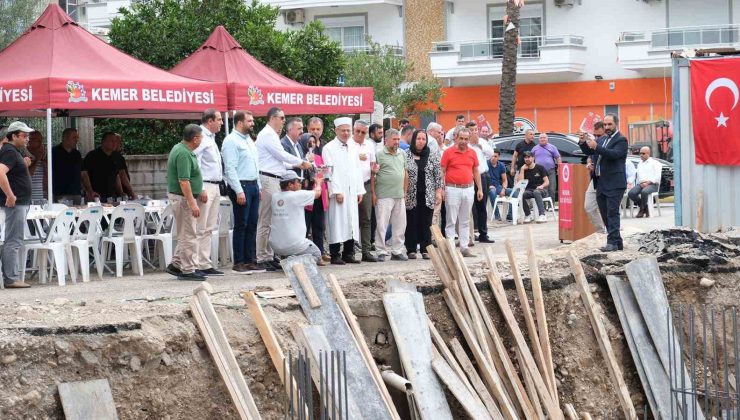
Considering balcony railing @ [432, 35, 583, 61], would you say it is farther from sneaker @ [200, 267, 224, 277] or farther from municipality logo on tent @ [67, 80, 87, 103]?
sneaker @ [200, 267, 224, 277]

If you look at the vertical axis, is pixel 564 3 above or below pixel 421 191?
above

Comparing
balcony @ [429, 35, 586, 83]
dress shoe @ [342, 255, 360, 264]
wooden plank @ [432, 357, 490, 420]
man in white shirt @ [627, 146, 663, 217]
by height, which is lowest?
wooden plank @ [432, 357, 490, 420]

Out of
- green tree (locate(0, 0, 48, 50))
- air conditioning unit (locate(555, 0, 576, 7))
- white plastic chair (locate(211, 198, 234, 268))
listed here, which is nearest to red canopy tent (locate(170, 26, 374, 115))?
white plastic chair (locate(211, 198, 234, 268))

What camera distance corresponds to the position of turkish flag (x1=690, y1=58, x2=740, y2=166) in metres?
14.4

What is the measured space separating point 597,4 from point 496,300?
3130cm

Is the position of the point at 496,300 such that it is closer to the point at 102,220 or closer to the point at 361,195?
the point at 361,195

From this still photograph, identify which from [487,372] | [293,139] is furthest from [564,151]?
[487,372]

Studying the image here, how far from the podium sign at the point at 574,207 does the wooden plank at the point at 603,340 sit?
20.0 feet

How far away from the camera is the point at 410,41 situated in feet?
141

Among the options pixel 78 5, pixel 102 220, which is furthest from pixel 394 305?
pixel 78 5

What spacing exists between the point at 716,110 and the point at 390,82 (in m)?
25.5

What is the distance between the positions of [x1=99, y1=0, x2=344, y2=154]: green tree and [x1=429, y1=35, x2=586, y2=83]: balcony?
15.2 meters

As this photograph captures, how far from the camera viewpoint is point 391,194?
14492 mm

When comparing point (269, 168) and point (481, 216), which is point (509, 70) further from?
point (269, 168)
